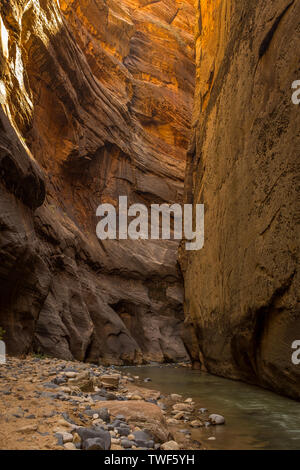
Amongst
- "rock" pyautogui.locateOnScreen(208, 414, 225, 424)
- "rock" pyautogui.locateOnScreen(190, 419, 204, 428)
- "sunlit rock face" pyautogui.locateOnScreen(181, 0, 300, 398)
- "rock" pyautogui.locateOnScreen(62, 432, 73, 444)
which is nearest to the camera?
"rock" pyautogui.locateOnScreen(62, 432, 73, 444)

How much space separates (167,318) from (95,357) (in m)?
8.52

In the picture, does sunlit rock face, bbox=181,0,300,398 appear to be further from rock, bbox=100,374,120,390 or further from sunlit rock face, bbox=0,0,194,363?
sunlit rock face, bbox=0,0,194,363

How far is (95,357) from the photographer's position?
1581 centimetres

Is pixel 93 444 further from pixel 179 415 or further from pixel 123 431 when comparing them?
pixel 179 415

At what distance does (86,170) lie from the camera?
2264 centimetres

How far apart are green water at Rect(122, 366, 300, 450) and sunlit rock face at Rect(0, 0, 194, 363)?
212 inches

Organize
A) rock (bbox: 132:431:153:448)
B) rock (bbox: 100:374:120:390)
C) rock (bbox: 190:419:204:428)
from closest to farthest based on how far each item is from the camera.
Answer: rock (bbox: 132:431:153:448), rock (bbox: 190:419:204:428), rock (bbox: 100:374:120:390)

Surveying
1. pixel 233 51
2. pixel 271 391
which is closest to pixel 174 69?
pixel 233 51

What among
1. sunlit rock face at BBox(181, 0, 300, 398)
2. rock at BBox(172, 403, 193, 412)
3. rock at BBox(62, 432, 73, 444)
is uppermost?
sunlit rock face at BBox(181, 0, 300, 398)

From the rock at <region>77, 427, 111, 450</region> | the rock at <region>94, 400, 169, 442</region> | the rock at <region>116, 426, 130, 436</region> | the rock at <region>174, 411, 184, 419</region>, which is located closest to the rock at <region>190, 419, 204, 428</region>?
the rock at <region>174, 411, 184, 419</region>

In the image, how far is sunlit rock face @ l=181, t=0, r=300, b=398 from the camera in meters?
5.98

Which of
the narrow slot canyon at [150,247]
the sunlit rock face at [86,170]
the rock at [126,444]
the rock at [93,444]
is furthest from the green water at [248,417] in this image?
the sunlit rock face at [86,170]

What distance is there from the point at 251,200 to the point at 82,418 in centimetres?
530

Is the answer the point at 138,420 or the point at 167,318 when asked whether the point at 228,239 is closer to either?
the point at 138,420
